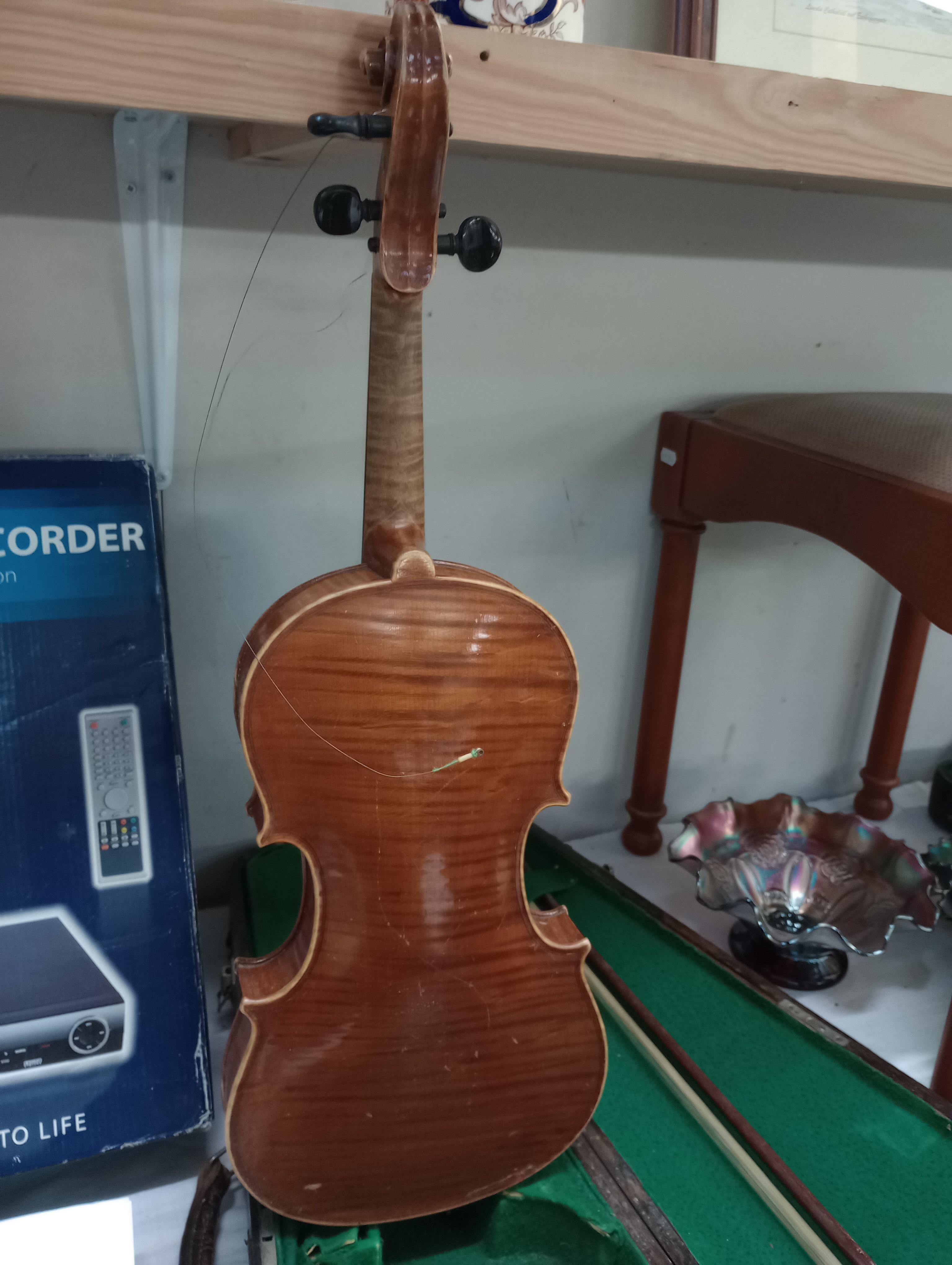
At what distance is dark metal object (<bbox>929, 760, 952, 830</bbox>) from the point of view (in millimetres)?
1308

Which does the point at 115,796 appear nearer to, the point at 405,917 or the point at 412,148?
the point at 405,917

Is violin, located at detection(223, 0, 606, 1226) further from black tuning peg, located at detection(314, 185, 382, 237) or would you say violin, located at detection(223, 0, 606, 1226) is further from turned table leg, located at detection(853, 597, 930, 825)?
turned table leg, located at detection(853, 597, 930, 825)

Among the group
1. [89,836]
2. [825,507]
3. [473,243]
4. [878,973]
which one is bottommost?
[878,973]

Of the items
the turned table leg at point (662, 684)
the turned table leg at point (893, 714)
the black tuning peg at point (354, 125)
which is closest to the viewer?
the black tuning peg at point (354, 125)

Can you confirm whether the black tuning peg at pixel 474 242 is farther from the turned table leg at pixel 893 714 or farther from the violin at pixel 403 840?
the turned table leg at pixel 893 714

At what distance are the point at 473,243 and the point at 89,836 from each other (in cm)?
56

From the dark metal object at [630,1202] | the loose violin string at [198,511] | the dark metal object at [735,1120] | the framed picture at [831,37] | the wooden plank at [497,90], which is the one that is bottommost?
the dark metal object at [735,1120]

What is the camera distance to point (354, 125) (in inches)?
20.5

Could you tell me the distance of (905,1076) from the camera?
2.85 feet

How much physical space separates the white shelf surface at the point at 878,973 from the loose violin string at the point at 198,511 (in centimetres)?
50

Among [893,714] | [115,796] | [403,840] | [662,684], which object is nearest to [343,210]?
[403,840]

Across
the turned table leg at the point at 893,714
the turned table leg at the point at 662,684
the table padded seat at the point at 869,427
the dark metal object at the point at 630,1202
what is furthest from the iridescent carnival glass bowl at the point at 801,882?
the table padded seat at the point at 869,427

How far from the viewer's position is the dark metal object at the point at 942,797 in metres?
1.31

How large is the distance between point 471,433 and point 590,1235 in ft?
2.44
